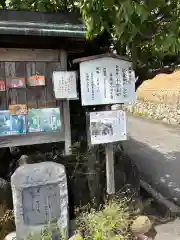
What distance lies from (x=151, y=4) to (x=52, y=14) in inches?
78.1

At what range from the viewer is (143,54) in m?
5.42

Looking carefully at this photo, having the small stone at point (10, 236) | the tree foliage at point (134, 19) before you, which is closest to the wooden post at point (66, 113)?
the tree foliage at point (134, 19)

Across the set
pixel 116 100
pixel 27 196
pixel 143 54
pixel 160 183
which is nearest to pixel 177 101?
pixel 160 183

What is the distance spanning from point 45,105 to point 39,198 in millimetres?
1387

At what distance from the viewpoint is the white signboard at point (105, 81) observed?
449 cm

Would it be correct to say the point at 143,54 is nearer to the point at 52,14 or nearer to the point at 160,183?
the point at 52,14

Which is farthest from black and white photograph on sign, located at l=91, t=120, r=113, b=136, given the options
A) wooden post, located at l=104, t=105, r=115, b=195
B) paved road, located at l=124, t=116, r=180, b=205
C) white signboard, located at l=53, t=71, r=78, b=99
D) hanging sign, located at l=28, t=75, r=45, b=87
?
paved road, located at l=124, t=116, r=180, b=205

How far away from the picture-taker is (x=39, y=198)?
4250 millimetres

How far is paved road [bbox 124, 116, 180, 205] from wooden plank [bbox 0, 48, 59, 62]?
3.63m

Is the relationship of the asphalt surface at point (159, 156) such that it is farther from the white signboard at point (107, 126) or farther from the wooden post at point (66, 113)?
the wooden post at point (66, 113)

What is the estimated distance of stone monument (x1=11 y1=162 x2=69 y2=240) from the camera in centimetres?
415

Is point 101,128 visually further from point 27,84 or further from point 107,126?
point 27,84

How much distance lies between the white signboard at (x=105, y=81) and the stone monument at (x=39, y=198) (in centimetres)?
112

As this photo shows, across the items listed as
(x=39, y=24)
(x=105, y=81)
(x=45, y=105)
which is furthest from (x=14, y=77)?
(x=105, y=81)
